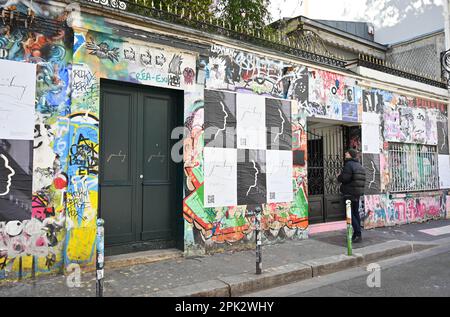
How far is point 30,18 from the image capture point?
4.79m

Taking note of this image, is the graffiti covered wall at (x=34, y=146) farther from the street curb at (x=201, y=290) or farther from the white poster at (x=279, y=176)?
the white poster at (x=279, y=176)

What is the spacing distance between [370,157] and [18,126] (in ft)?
26.2

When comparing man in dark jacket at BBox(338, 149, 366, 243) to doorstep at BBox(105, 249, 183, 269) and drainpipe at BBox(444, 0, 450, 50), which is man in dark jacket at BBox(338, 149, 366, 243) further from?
drainpipe at BBox(444, 0, 450, 50)

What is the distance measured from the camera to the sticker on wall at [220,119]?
6312mm

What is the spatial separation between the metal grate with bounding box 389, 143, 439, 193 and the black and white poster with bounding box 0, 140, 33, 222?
8.79m

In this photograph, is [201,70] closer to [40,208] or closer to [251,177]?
[251,177]

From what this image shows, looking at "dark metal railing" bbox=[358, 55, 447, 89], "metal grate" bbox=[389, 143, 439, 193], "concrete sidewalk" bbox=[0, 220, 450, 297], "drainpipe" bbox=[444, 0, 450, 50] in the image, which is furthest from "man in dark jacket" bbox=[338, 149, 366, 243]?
"drainpipe" bbox=[444, 0, 450, 50]

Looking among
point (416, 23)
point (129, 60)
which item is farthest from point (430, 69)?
point (129, 60)

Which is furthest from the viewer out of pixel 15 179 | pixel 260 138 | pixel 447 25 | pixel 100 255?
pixel 447 25

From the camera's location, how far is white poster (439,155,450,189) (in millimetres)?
10844

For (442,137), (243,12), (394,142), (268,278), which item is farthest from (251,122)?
(442,137)

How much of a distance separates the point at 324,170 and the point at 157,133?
4.82m

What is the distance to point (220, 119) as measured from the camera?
254 inches

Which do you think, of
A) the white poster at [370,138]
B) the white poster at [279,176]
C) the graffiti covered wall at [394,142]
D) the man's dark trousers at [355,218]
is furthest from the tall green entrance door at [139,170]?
the graffiti covered wall at [394,142]
